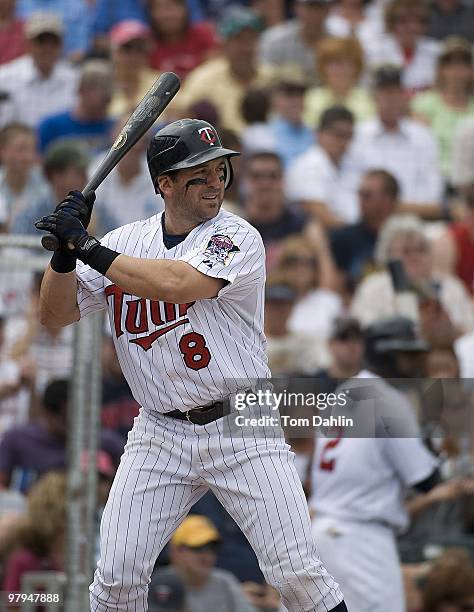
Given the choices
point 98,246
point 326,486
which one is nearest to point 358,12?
point 326,486

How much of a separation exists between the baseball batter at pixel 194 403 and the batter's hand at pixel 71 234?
0.16 feet

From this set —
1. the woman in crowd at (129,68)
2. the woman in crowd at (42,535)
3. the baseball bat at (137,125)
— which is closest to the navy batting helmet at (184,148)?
the baseball bat at (137,125)

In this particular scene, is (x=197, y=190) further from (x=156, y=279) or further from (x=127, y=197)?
(x=127, y=197)

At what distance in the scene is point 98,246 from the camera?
414 centimetres

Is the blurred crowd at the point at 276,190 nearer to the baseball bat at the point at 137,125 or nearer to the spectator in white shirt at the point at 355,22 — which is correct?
the spectator in white shirt at the point at 355,22

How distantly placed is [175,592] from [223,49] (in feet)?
15.0

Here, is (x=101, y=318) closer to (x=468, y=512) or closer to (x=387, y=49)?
(x=468, y=512)

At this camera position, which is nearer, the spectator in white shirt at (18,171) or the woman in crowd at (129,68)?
the spectator in white shirt at (18,171)

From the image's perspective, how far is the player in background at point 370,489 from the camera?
573 centimetres

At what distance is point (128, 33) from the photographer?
939cm

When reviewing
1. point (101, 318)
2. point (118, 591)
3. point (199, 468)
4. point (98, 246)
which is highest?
point (101, 318)

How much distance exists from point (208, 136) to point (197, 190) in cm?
18

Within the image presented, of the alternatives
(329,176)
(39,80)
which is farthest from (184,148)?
(39,80)

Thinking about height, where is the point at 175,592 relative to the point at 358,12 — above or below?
below
